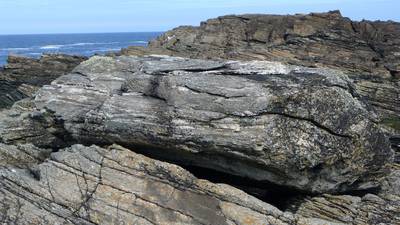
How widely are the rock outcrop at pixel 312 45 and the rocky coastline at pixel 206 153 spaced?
62.7 feet

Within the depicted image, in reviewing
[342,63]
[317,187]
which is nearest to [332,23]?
[342,63]

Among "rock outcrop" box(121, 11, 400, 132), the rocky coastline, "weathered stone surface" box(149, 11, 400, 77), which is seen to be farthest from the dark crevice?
"weathered stone surface" box(149, 11, 400, 77)

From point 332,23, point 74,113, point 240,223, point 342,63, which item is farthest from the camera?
point 332,23

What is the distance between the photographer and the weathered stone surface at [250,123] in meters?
16.9

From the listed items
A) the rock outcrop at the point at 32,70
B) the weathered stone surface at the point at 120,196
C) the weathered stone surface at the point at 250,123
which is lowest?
the rock outcrop at the point at 32,70

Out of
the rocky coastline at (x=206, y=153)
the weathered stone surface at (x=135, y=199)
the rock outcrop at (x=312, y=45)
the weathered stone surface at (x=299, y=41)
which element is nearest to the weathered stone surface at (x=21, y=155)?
the rocky coastline at (x=206, y=153)

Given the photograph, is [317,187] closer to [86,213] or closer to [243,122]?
[243,122]

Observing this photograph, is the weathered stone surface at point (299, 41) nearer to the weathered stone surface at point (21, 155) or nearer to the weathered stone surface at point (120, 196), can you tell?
the weathered stone surface at point (120, 196)

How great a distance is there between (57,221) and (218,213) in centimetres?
495

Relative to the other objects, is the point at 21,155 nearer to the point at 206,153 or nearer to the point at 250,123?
the point at 206,153

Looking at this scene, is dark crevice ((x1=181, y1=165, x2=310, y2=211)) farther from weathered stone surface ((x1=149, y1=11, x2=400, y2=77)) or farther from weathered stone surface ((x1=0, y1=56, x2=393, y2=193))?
weathered stone surface ((x1=149, y1=11, x2=400, y2=77))

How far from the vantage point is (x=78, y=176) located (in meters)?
17.6

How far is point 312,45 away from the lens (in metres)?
66.4

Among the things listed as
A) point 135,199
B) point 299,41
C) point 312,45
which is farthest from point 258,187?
point 299,41
